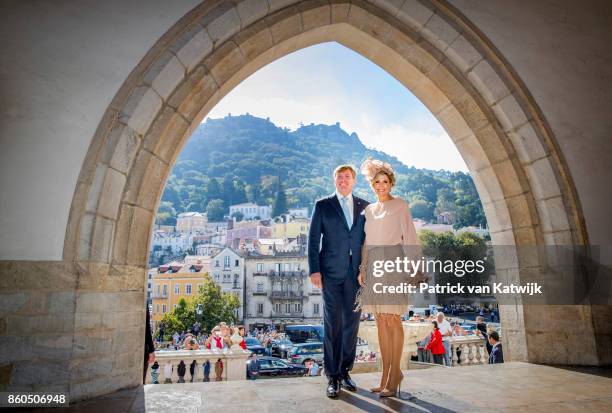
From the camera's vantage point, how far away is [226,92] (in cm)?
336

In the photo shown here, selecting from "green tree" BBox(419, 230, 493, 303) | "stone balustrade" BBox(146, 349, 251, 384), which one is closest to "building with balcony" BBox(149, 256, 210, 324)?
"stone balustrade" BBox(146, 349, 251, 384)

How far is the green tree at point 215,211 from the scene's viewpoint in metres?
101

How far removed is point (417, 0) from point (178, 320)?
5126 centimetres

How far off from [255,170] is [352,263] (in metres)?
115

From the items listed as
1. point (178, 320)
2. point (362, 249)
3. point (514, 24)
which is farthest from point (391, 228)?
point (178, 320)

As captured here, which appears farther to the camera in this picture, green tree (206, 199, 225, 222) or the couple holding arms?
green tree (206, 199, 225, 222)

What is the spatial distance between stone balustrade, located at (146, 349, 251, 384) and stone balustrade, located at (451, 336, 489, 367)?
3600mm

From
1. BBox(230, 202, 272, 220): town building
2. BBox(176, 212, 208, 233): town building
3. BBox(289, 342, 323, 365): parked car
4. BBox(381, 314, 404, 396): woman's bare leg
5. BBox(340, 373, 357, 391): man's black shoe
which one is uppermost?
BBox(230, 202, 272, 220): town building

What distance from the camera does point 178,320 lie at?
48875 mm

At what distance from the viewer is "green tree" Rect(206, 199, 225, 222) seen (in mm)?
101000

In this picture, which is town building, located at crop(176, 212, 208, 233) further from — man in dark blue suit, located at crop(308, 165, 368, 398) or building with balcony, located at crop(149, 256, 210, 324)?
man in dark blue suit, located at crop(308, 165, 368, 398)

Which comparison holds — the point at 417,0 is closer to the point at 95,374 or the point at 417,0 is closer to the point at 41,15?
the point at 41,15

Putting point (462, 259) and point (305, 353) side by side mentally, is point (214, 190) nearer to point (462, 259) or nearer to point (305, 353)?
point (305, 353)

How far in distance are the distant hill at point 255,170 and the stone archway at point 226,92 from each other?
68943 mm
